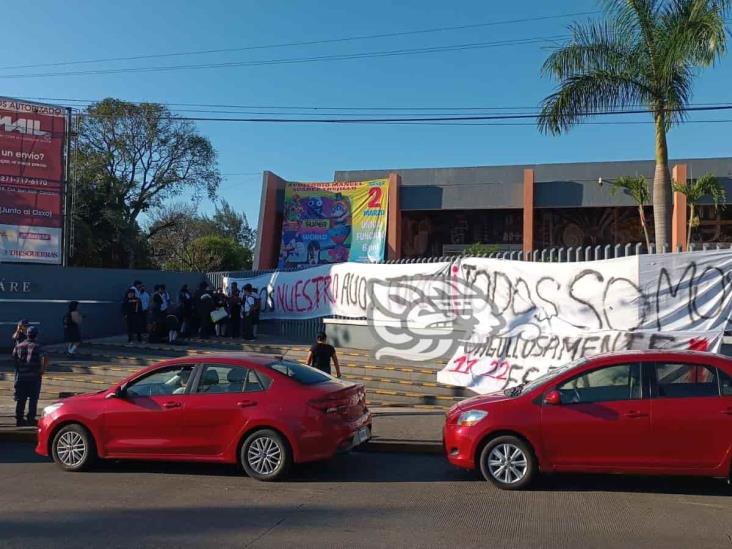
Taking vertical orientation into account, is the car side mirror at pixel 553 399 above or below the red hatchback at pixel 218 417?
above

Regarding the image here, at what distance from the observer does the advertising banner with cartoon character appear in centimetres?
2972

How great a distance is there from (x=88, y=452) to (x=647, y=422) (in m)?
6.18

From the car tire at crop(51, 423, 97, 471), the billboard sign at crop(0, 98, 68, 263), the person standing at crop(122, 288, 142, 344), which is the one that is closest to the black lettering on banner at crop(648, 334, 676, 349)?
the car tire at crop(51, 423, 97, 471)

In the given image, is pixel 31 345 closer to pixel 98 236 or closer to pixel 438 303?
pixel 438 303

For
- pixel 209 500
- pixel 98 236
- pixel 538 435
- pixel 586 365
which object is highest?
pixel 98 236

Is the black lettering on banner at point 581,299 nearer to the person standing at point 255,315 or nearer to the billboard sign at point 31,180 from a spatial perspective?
the person standing at point 255,315

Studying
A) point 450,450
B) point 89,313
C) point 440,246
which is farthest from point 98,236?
point 450,450

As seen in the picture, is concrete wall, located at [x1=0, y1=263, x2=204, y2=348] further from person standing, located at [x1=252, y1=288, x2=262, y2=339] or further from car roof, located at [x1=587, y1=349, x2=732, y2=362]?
car roof, located at [x1=587, y1=349, x2=732, y2=362]

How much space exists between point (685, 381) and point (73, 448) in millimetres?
6838

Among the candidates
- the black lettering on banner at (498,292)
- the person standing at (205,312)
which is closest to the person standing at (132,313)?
the person standing at (205,312)

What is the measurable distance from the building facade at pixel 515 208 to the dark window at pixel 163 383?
69.1 feet

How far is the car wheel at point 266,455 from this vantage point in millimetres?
7645

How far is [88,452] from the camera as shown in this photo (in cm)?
826

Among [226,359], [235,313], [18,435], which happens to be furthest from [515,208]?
[226,359]
